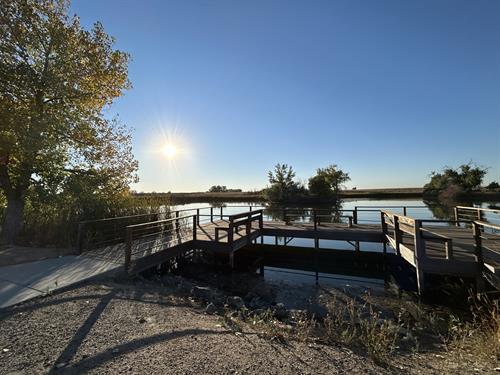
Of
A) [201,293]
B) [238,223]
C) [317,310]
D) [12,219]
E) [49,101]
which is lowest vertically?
Answer: [317,310]

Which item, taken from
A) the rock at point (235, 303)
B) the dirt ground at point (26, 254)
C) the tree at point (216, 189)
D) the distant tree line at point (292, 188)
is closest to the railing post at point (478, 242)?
the rock at point (235, 303)

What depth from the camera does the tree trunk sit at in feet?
29.5

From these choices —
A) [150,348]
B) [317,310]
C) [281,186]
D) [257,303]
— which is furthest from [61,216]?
[281,186]

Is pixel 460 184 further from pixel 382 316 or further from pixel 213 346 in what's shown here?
pixel 213 346

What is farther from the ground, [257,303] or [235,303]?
[235,303]

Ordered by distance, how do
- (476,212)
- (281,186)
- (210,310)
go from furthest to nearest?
1. (281,186)
2. (476,212)
3. (210,310)

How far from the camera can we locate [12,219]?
9125 mm

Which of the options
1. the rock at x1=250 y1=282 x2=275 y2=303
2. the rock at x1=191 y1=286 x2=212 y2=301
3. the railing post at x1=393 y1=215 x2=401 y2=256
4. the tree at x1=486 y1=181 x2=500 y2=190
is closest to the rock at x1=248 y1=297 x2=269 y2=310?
the rock at x1=250 y1=282 x2=275 y2=303

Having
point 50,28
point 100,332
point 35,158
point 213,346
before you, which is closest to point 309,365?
point 213,346

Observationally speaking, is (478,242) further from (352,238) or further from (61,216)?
(61,216)

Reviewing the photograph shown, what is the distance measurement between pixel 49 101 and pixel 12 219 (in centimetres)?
398

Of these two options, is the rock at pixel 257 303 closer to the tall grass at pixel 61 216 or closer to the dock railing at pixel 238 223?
the dock railing at pixel 238 223

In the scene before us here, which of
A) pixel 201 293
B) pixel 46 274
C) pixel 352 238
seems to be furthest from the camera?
pixel 352 238

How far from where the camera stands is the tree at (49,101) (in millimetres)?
8211
